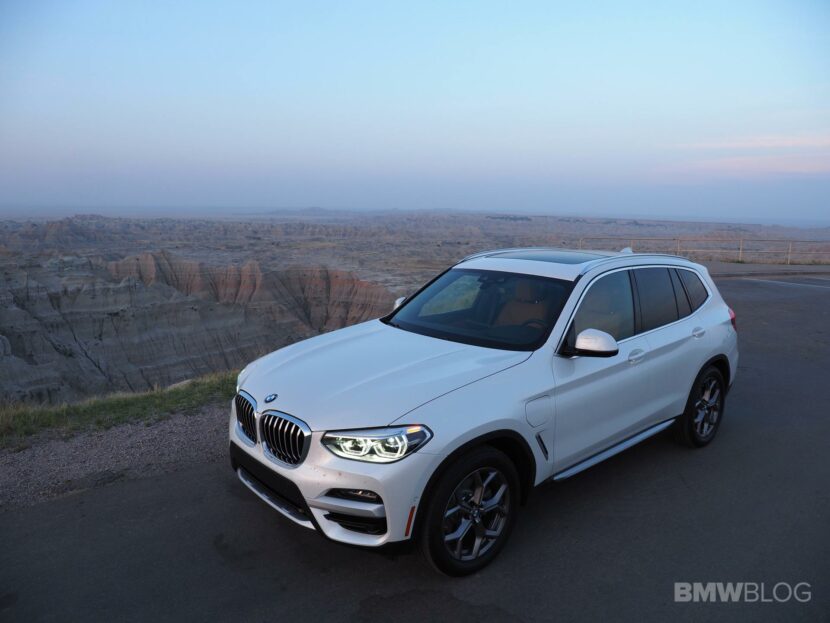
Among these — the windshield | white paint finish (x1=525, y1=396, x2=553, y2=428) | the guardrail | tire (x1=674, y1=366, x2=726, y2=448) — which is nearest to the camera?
white paint finish (x1=525, y1=396, x2=553, y2=428)

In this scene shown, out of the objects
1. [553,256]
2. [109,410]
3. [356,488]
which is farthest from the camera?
[109,410]

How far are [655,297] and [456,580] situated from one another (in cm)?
286

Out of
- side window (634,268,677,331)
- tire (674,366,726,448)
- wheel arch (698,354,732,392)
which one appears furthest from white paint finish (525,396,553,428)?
wheel arch (698,354,732,392)

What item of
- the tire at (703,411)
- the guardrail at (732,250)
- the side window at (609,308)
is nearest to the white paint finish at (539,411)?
the side window at (609,308)

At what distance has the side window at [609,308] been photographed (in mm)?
4301

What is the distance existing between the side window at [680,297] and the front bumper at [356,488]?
3100 millimetres

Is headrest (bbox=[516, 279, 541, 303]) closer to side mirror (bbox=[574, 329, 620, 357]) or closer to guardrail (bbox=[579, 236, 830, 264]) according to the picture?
side mirror (bbox=[574, 329, 620, 357])

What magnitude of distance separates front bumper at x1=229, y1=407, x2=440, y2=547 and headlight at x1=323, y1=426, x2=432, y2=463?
0.03 metres

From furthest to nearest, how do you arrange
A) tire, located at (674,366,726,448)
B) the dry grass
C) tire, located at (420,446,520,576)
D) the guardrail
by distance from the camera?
the guardrail → the dry grass → tire, located at (674,366,726,448) → tire, located at (420,446,520,576)

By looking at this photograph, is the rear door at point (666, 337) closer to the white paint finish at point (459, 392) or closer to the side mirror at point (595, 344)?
the white paint finish at point (459, 392)

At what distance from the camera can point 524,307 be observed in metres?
4.42

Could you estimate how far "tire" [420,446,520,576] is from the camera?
323 cm

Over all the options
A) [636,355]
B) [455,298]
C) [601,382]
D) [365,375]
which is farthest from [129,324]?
[601,382]

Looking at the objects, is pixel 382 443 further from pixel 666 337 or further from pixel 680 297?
pixel 680 297
